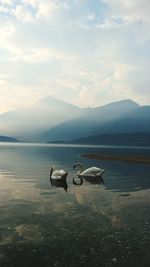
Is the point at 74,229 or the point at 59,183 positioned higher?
the point at 59,183

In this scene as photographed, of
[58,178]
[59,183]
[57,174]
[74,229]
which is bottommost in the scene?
[74,229]

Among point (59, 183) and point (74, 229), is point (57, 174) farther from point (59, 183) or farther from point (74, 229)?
point (74, 229)

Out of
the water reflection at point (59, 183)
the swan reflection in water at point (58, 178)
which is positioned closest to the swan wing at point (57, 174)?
the swan reflection in water at point (58, 178)

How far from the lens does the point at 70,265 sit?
48.4 ft

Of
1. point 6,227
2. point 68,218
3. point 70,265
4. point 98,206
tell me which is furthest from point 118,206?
point 70,265

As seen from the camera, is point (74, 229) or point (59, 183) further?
point (59, 183)

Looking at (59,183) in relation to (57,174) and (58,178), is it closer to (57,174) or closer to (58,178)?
(58,178)

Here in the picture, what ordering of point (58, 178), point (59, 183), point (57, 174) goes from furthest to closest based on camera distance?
point (57, 174) → point (58, 178) → point (59, 183)

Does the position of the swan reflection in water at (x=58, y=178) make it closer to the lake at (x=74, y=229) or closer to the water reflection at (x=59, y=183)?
A: the water reflection at (x=59, y=183)

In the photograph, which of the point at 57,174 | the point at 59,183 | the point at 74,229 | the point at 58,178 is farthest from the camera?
the point at 57,174

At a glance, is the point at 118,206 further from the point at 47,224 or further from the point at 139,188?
the point at 139,188

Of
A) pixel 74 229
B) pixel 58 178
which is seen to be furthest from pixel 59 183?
pixel 74 229

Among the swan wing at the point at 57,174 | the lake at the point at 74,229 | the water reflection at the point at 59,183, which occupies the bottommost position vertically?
the lake at the point at 74,229

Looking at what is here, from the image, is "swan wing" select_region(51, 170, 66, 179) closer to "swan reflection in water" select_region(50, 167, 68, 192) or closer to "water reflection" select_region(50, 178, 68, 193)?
"swan reflection in water" select_region(50, 167, 68, 192)
